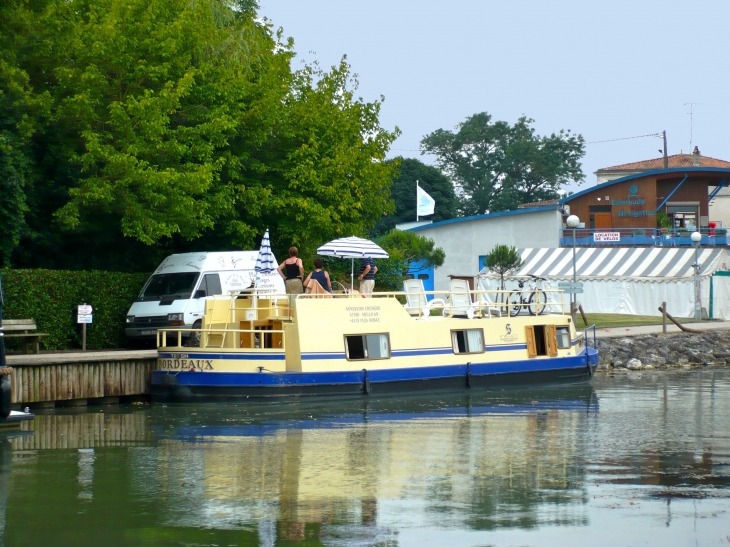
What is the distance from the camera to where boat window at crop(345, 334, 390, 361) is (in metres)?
Answer: 22.9

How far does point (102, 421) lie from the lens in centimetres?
1981

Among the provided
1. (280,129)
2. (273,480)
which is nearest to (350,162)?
(280,129)

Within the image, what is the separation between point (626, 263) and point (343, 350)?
3003cm

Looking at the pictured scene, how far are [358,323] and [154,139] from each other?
8173 mm

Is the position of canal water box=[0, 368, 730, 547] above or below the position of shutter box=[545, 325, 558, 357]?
below

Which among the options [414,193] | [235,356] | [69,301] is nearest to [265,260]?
[235,356]

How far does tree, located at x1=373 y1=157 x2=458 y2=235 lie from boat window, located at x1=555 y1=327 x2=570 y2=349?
5799 cm

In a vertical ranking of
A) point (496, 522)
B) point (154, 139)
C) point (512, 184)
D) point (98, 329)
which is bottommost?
point (496, 522)

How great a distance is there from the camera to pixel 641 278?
4697 cm

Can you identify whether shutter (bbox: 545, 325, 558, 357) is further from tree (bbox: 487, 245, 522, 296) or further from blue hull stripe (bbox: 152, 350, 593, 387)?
tree (bbox: 487, 245, 522, 296)

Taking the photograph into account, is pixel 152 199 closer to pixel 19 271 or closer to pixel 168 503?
pixel 19 271

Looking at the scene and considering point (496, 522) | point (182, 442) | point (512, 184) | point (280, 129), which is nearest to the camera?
point (496, 522)

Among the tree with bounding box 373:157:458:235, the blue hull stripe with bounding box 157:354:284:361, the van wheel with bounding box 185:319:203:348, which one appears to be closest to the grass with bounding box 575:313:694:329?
the van wheel with bounding box 185:319:203:348

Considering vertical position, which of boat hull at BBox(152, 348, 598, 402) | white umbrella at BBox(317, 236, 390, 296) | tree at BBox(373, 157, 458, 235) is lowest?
boat hull at BBox(152, 348, 598, 402)
